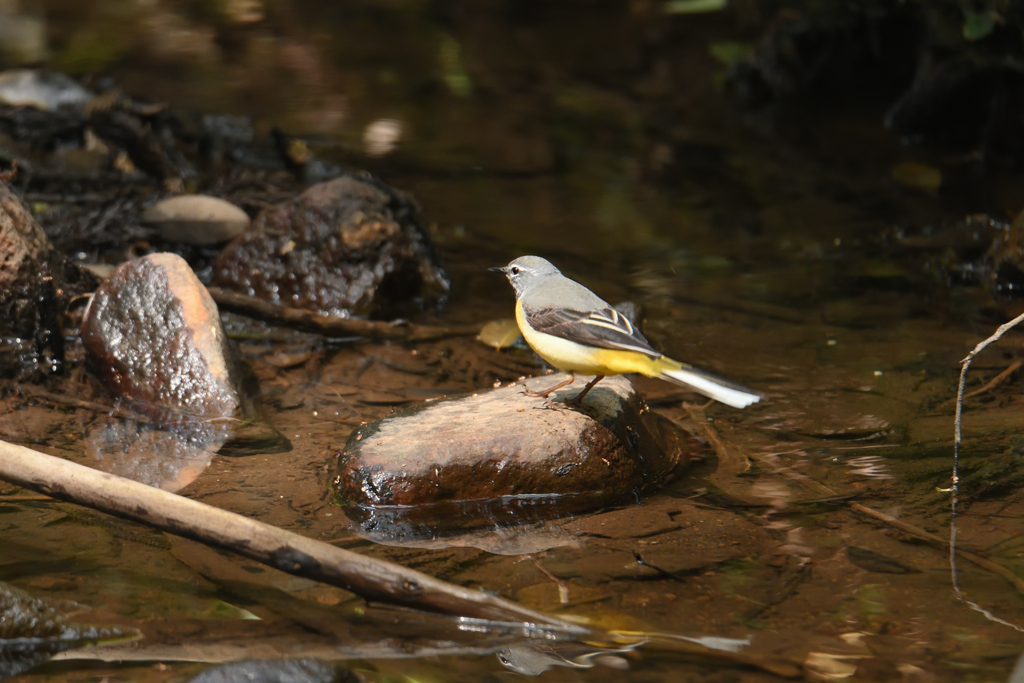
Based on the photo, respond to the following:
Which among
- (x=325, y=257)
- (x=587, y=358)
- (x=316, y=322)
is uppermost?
(x=587, y=358)

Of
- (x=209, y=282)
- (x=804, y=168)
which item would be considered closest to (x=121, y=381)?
(x=209, y=282)

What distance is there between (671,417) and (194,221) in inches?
169

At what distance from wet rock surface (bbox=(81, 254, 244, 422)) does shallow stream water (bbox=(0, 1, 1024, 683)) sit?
0.99 ft

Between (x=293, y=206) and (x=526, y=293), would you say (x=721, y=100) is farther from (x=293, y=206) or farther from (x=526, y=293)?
(x=526, y=293)

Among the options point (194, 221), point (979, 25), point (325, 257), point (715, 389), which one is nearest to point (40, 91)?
point (194, 221)

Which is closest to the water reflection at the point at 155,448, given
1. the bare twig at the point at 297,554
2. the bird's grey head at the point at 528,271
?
the bare twig at the point at 297,554

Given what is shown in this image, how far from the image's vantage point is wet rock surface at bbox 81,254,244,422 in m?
5.60

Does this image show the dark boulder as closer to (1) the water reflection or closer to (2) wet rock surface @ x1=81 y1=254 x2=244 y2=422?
(2) wet rock surface @ x1=81 y1=254 x2=244 y2=422

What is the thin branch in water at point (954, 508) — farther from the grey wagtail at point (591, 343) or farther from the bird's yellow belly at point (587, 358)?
the bird's yellow belly at point (587, 358)

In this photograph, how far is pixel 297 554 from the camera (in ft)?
11.4

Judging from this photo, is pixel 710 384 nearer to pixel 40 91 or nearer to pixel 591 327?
pixel 591 327

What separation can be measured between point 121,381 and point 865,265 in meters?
6.06

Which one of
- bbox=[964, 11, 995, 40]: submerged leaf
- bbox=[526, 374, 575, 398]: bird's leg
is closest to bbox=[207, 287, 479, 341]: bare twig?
bbox=[526, 374, 575, 398]: bird's leg

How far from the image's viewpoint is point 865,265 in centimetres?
834
